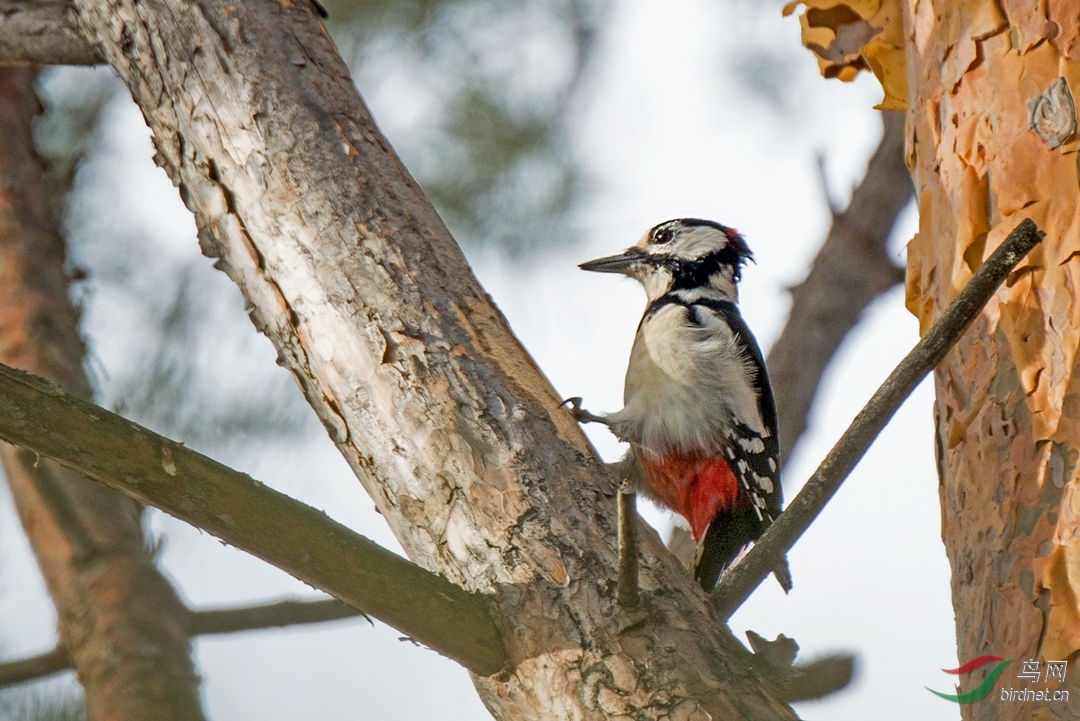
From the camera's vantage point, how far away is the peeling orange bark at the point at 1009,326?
1.41m

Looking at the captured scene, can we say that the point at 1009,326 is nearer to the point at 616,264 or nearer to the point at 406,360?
the point at 406,360

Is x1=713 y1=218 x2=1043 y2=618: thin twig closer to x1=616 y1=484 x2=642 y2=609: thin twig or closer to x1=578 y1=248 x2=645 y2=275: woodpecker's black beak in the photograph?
x1=616 y1=484 x2=642 y2=609: thin twig

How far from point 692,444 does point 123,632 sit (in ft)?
3.65

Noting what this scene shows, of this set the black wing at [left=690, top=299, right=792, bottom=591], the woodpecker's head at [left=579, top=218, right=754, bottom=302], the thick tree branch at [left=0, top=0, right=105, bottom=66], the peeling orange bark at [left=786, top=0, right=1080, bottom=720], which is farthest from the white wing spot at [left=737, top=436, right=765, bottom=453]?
the thick tree branch at [left=0, top=0, right=105, bottom=66]

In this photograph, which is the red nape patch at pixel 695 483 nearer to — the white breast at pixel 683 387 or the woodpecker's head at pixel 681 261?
the white breast at pixel 683 387

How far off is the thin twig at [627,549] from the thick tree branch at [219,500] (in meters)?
0.21

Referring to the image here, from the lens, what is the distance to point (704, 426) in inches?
87.6

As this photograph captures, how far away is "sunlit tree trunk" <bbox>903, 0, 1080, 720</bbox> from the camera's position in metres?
1.41

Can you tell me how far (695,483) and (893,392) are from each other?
3.35 ft

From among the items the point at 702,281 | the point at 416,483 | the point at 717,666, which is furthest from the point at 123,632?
the point at 702,281

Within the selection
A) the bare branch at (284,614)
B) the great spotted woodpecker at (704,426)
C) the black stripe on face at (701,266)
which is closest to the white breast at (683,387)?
the great spotted woodpecker at (704,426)

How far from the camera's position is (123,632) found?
71.0 inches

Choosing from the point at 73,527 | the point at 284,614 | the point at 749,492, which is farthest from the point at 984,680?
the point at 73,527

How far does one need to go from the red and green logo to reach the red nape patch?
2.36 feet
